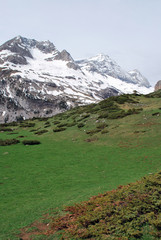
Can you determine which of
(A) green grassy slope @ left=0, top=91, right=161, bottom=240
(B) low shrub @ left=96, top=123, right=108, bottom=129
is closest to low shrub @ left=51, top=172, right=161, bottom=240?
(A) green grassy slope @ left=0, top=91, right=161, bottom=240

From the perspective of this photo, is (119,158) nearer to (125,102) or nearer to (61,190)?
(61,190)

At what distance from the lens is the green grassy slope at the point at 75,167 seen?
14.4 meters

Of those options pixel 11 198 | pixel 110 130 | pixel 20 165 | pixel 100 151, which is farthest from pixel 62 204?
pixel 110 130

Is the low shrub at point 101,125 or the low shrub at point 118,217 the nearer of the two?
the low shrub at point 118,217

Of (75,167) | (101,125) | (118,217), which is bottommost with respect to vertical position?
(75,167)

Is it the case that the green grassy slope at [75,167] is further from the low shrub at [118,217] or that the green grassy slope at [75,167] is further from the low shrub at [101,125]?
the low shrub at [118,217]

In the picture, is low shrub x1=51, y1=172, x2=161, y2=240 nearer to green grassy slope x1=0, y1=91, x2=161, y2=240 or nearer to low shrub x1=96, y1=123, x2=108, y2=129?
green grassy slope x1=0, y1=91, x2=161, y2=240

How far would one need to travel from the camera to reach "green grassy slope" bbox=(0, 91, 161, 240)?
14.4m

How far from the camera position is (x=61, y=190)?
56.1ft

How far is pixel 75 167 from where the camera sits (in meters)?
23.5

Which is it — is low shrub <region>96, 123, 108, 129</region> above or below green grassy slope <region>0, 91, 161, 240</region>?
above

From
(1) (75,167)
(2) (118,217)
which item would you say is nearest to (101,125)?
(1) (75,167)

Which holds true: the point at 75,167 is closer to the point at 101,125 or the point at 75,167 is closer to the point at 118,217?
the point at 118,217

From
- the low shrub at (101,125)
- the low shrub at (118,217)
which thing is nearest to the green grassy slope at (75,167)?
the low shrub at (101,125)
